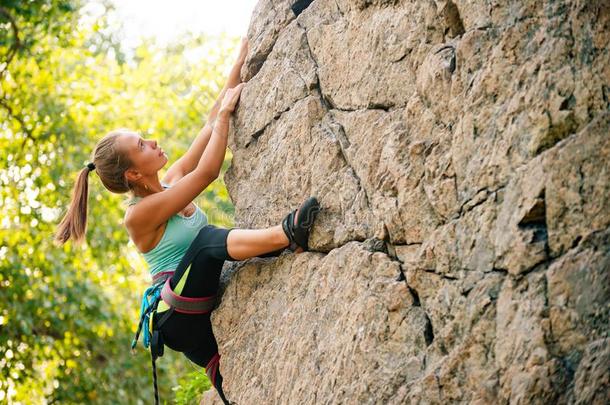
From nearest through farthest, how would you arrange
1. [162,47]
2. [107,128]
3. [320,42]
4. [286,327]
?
[286,327] → [320,42] → [107,128] → [162,47]

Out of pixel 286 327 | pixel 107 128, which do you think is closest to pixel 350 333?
pixel 286 327

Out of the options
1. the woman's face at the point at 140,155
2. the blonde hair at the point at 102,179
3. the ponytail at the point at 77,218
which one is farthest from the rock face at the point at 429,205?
the ponytail at the point at 77,218

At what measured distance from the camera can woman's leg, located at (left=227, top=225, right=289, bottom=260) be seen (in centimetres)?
461

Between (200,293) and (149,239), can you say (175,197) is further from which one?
(200,293)

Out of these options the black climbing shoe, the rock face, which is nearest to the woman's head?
the rock face

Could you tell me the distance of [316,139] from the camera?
A: 4.67 meters

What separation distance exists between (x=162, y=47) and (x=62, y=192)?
881 cm

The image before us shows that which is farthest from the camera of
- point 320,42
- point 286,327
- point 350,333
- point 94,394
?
point 94,394

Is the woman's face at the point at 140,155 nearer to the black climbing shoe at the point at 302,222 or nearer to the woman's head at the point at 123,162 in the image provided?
the woman's head at the point at 123,162

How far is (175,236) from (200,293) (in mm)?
339

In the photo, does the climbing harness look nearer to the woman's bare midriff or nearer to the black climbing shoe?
the woman's bare midriff

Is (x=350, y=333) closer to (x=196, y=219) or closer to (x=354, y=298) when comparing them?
(x=354, y=298)

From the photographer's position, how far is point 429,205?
3.81 meters

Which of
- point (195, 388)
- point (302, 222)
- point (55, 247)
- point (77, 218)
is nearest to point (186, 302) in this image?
point (77, 218)
